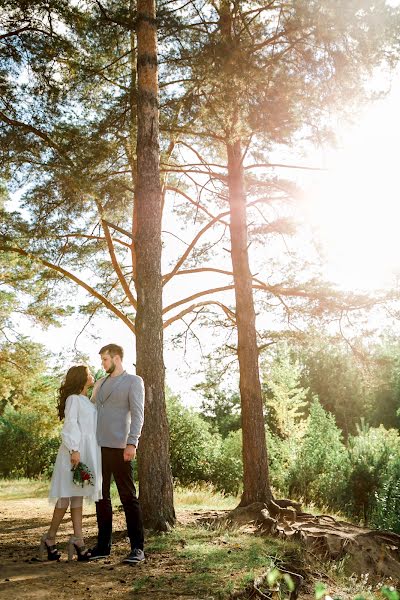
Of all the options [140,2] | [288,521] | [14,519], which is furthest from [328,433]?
[140,2]

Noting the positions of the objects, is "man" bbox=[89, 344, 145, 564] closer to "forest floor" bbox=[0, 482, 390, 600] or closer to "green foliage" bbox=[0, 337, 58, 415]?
"forest floor" bbox=[0, 482, 390, 600]

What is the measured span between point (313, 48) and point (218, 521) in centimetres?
718

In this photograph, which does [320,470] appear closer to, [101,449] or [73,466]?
[101,449]

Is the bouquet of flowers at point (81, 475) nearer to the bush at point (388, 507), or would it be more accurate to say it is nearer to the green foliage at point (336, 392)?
the bush at point (388, 507)

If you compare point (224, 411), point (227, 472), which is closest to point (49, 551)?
point (227, 472)

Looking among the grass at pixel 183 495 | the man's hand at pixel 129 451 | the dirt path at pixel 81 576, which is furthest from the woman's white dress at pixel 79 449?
the grass at pixel 183 495

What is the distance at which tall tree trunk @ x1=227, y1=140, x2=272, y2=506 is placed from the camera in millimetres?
9235

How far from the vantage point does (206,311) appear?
12.0 meters

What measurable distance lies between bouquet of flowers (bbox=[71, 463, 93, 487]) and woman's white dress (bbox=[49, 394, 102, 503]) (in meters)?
0.07

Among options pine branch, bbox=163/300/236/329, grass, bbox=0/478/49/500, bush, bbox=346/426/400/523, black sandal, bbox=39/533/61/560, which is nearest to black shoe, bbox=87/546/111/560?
black sandal, bbox=39/533/61/560

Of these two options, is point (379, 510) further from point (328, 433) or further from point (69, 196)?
point (69, 196)

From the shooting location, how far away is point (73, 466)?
15.0 feet

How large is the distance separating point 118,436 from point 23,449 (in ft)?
70.7

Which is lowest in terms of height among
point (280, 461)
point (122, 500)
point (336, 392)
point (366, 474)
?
point (366, 474)
